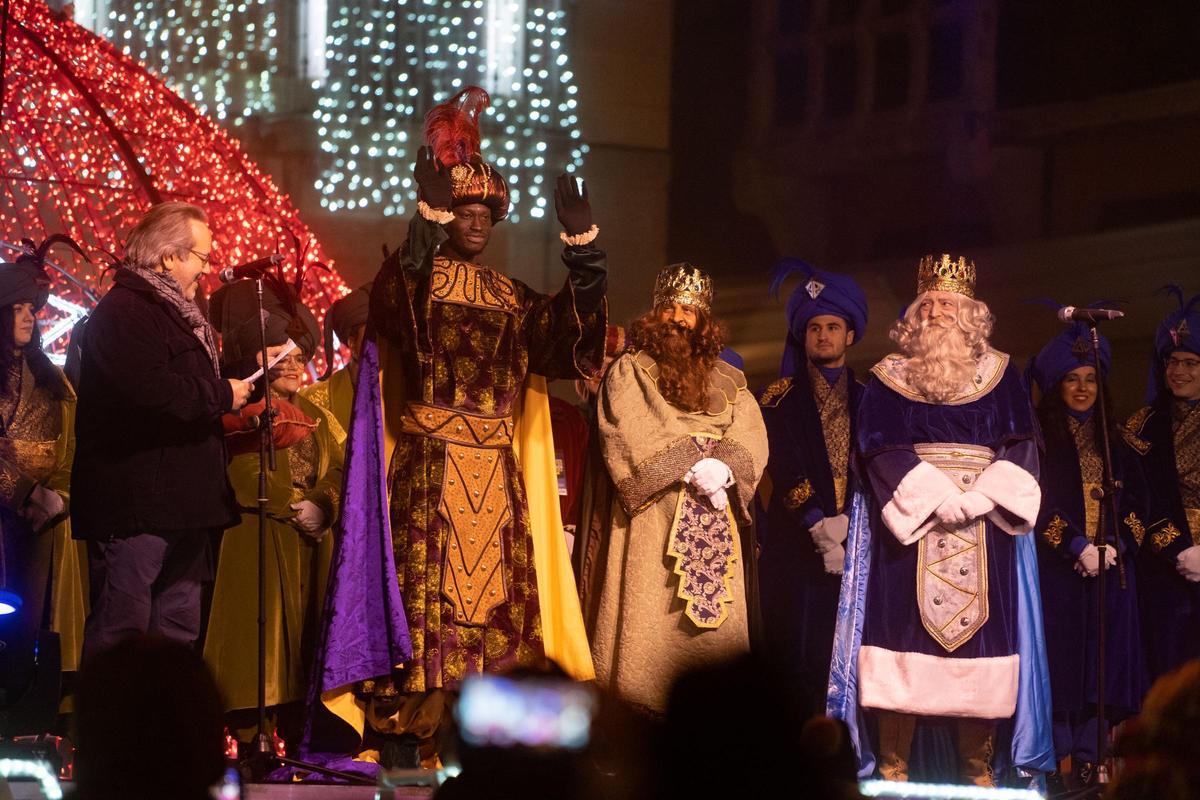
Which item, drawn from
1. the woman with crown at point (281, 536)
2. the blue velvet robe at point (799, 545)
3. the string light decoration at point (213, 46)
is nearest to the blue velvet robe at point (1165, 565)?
the blue velvet robe at point (799, 545)

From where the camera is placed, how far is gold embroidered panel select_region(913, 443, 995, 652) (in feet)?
21.1

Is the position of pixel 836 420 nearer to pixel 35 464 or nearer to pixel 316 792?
pixel 316 792

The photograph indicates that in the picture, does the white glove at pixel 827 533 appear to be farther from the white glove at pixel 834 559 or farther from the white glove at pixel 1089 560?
the white glove at pixel 1089 560

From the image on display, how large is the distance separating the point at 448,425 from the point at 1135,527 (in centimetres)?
307

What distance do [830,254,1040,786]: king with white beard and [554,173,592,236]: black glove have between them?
1337 millimetres

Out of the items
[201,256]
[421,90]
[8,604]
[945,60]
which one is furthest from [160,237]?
[945,60]

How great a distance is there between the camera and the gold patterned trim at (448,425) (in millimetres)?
6039

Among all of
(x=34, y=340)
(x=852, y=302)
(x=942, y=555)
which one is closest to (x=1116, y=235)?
(x=852, y=302)

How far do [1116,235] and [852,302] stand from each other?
3.16m

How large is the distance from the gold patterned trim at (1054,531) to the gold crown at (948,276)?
1.06m

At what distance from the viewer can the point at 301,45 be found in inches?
425

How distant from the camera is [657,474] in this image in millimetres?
6371

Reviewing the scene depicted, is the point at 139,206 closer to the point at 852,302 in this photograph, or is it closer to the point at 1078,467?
the point at 852,302

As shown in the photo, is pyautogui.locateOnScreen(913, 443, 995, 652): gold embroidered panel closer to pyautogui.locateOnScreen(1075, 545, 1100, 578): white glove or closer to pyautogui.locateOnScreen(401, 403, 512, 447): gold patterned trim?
pyautogui.locateOnScreen(1075, 545, 1100, 578): white glove
